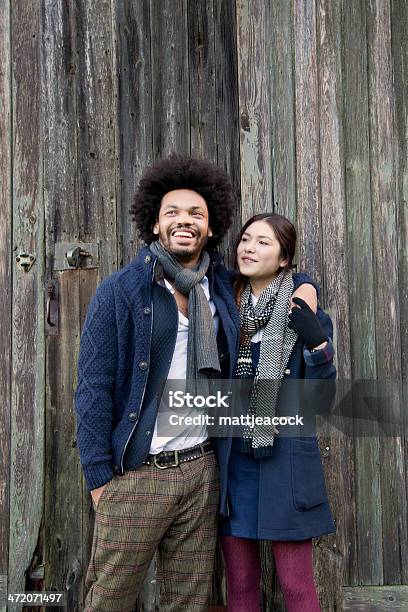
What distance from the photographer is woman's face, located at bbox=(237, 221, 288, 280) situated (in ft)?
7.36

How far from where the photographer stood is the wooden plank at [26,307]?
2.76 metres

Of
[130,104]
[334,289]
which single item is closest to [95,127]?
[130,104]

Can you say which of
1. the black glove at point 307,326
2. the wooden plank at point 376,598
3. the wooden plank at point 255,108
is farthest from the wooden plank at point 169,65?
the wooden plank at point 376,598

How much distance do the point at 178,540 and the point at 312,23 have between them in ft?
7.74

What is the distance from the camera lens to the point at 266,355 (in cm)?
214

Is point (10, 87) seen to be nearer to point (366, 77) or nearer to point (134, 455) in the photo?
point (366, 77)

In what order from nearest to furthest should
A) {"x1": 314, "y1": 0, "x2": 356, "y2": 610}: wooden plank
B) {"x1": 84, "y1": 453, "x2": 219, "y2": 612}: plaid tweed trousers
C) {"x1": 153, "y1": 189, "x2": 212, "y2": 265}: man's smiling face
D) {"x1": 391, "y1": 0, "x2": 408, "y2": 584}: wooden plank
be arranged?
1. {"x1": 84, "y1": 453, "x2": 219, "y2": 612}: plaid tweed trousers
2. {"x1": 153, "y1": 189, "x2": 212, "y2": 265}: man's smiling face
3. {"x1": 314, "y1": 0, "x2": 356, "y2": 610}: wooden plank
4. {"x1": 391, "y1": 0, "x2": 408, "y2": 584}: wooden plank

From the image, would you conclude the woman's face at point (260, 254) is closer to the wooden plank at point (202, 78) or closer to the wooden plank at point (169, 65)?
the wooden plank at point (202, 78)

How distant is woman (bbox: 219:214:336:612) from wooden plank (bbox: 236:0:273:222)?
553 mm

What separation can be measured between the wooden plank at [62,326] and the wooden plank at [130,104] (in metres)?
0.21

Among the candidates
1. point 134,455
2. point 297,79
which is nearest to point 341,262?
point 297,79

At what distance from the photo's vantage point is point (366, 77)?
2.82 metres

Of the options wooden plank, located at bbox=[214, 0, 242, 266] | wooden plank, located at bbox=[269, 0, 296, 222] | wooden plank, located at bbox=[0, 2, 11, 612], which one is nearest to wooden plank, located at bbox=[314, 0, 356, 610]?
wooden plank, located at bbox=[269, 0, 296, 222]

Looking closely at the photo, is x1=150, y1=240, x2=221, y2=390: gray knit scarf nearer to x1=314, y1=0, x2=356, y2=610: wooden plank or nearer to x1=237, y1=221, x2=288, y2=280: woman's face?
x1=237, y1=221, x2=288, y2=280: woman's face
